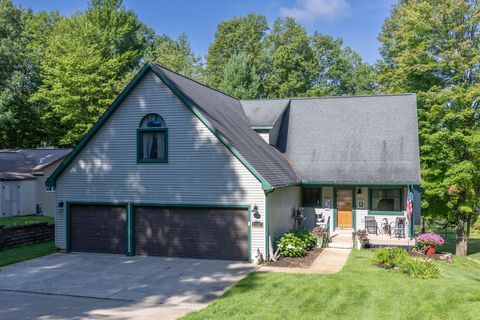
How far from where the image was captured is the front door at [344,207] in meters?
22.0

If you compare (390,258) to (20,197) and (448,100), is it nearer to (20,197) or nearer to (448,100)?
(448,100)

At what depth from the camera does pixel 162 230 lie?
60.1 ft

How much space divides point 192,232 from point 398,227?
9399mm

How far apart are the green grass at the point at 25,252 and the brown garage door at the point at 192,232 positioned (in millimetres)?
4233

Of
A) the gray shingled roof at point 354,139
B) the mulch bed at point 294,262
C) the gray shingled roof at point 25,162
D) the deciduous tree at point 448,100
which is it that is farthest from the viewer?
the gray shingled roof at point 25,162

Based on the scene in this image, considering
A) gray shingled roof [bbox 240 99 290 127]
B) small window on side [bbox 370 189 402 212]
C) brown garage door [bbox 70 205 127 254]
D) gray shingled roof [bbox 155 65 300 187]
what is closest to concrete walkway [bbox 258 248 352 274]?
gray shingled roof [bbox 155 65 300 187]

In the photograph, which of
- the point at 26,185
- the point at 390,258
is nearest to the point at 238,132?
the point at 390,258

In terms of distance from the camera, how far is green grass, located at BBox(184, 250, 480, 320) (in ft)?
34.9

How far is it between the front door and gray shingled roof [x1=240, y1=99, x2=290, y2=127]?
15.9 ft

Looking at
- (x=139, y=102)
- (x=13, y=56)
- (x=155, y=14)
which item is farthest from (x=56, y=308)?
(x=155, y=14)

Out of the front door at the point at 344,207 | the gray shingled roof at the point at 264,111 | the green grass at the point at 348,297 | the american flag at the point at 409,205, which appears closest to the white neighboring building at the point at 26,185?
the gray shingled roof at the point at 264,111

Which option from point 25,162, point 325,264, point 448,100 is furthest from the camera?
point 25,162

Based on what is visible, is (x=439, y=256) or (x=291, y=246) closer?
(x=291, y=246)

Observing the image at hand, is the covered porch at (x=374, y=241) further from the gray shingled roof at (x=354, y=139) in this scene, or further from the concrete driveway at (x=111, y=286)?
the concrete driveway at (x=111, y=286)
